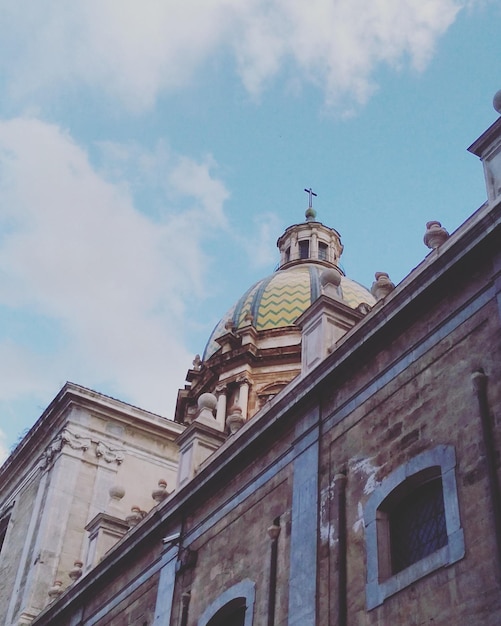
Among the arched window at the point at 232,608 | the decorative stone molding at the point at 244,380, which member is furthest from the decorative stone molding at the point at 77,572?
the decorative stone molding at the point at 244,380

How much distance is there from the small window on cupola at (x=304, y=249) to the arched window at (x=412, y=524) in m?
31.5

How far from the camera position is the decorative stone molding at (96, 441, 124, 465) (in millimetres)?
26719

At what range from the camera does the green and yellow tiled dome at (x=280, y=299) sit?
37625 mm

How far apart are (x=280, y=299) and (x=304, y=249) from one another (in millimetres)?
5945

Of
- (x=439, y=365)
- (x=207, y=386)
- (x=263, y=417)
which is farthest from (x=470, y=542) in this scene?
(x=207, y=386)

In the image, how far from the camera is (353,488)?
516 inches

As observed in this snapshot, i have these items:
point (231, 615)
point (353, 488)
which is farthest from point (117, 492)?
point (353, 488)

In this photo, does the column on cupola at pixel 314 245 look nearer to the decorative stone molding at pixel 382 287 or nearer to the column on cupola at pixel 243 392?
the column on cupola at pixel 243 392

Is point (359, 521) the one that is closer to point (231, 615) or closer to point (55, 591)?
point (231, 615)

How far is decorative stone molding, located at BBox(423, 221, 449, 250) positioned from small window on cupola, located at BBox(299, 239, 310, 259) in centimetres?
2979

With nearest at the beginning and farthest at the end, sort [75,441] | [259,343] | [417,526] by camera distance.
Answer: [417,526]
[75,441]
[259,343]

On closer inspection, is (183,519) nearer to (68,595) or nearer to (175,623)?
(175,623)

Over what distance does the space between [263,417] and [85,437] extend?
12161 millimetres

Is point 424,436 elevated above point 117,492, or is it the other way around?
point 117,492
